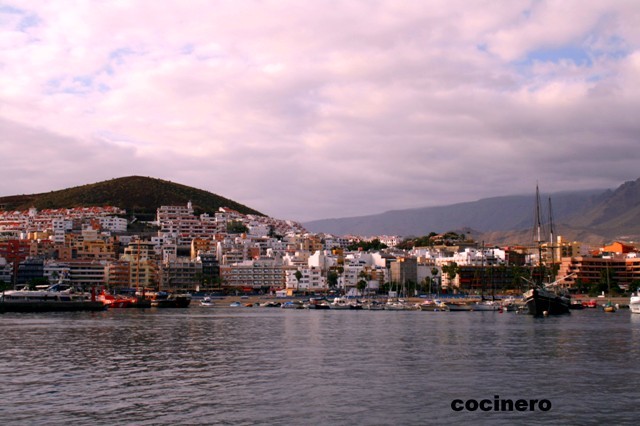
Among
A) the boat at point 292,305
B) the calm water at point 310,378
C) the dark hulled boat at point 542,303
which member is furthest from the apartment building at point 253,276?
the calm water at point 310,378

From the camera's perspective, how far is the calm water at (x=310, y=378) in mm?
24656

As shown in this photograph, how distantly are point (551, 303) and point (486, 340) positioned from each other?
141 ft

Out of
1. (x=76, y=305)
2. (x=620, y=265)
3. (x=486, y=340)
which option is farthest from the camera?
(x=620, y=265)

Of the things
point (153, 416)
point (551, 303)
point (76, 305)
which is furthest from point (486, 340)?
point (76, 305)

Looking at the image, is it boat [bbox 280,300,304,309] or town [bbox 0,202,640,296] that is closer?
boat [bbox 280,300,304,309]

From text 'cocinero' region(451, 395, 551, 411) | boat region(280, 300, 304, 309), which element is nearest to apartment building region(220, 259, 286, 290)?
boat region(280, 300, 304, 309)

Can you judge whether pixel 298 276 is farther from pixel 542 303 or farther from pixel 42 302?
pixel 542 303

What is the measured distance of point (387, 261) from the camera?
190000 mm

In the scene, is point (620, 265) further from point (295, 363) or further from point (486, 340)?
point (295, 363)

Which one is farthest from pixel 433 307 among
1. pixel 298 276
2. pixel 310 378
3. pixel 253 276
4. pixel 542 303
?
pixel 310 378

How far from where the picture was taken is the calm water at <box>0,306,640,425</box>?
2466 centimetres

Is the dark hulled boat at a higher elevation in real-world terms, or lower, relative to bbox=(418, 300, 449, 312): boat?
higher

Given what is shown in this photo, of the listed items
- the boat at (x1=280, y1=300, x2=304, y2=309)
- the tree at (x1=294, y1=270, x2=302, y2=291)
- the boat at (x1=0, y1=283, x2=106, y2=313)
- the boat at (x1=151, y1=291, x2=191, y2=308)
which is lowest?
the boat at (x1=280, y1=300, x2=304, y2=309)

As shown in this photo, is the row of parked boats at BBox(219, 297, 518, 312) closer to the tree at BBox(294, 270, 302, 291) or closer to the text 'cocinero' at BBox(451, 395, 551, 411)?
the tree at BBox(294, 270, 302, 291)
